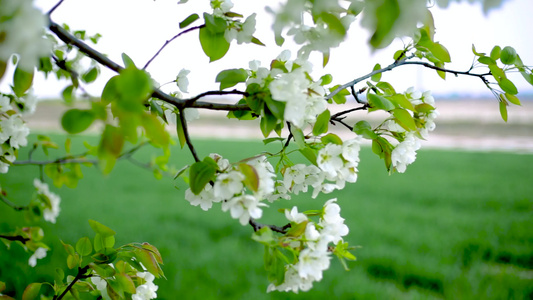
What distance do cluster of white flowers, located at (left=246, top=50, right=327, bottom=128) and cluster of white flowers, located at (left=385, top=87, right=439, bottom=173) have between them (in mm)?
174

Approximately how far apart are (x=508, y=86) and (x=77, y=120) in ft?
2.29

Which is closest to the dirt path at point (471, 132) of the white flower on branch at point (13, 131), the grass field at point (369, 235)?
the grass field at point (369, 235)

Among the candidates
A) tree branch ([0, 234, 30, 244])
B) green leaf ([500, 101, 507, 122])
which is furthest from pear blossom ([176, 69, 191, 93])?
tree branch ([0, 234, 30, 244])

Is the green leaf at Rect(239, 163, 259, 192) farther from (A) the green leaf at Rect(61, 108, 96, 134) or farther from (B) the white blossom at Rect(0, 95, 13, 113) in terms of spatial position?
(B) the white blossom at Rect(0, 95, 13, 113)

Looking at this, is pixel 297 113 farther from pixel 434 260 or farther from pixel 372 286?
pixel 434 260

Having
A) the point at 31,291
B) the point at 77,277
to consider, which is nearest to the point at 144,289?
the point at 77,277

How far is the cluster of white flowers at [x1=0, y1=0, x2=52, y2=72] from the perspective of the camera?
0.32 meters

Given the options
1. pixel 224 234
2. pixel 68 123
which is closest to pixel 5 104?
pixel 68 123

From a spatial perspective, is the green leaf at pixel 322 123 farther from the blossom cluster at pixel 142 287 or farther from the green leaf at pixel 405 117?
the blossom cluster at pixel 142 287

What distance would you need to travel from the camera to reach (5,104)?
39.3 inches

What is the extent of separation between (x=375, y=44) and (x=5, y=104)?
3.04 ft

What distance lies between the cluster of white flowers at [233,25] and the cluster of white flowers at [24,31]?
35cm

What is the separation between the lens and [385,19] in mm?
371

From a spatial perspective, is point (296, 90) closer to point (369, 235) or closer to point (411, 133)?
point (411, 133)
